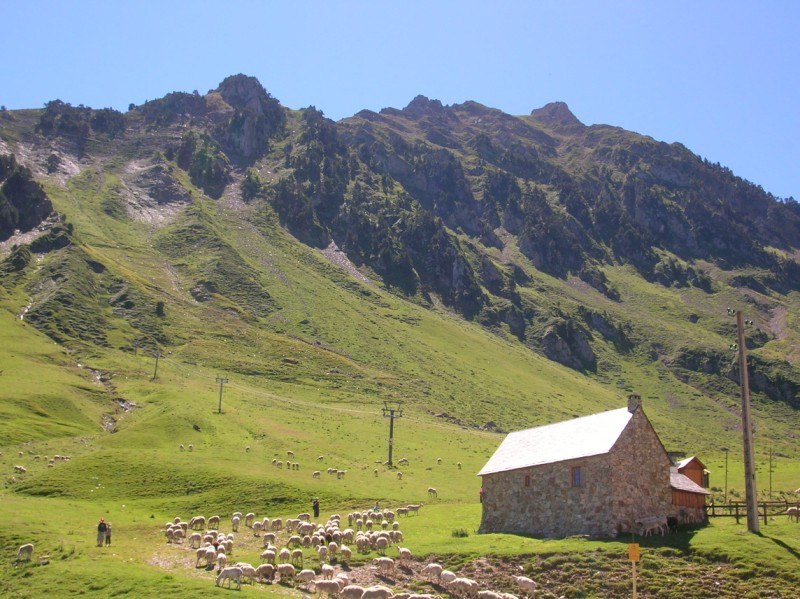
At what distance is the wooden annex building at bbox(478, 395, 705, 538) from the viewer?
Answer: 151 feet

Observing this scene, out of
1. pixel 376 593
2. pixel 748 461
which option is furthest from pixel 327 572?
pixel 748 461

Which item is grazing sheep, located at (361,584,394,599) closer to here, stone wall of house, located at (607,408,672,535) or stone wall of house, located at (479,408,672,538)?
stone wall of house, located at (479,408,672,538)

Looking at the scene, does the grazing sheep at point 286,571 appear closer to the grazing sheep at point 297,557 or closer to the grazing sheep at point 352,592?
the grazing sheep at point 297,557

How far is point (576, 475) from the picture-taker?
4778 centimetres

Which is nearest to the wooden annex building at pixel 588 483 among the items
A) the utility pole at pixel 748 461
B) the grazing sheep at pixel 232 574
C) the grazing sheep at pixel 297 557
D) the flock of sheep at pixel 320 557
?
the utility pole at pixel 748 461


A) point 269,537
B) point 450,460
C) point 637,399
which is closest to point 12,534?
point 269,537

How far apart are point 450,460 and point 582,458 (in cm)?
5090

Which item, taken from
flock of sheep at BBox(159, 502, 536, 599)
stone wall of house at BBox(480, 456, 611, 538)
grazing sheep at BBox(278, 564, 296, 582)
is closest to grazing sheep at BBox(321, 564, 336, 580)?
flock of sheep at BBox(159, 502, 536, 599)

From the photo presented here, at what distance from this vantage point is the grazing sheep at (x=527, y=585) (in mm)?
36653

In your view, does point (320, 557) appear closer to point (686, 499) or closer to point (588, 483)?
point (588, 483)

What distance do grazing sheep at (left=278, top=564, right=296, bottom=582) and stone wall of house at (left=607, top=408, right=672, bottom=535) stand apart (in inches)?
730

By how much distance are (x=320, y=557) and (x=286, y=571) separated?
175 inches

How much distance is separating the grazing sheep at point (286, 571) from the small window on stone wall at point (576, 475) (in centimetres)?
1872

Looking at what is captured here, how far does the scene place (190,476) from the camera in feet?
228
